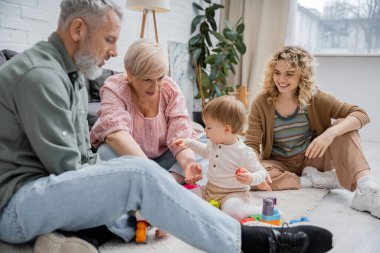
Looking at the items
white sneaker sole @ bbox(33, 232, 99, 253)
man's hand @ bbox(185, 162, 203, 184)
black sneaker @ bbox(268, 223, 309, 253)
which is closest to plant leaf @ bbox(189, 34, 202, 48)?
man's hand @ bbox(185, 162, 203, 184)

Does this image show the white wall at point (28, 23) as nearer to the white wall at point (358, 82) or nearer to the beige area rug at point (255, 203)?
the beige area rug at point (255, 203)

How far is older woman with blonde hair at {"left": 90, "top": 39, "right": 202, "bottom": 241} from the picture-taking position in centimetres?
172

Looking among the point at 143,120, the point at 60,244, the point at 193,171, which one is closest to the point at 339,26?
the point at 143,120

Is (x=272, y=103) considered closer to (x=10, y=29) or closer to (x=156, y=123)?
(x=156, y=123)

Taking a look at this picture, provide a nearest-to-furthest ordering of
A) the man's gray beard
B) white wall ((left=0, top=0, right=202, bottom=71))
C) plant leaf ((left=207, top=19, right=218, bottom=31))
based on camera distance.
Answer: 1. the man's gray beard
2. white wall ((left=0, top=0, right=202, bottom=71))
3. plant leaf ((left=207, top=19, right=218, bottom=31))

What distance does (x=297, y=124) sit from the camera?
2164 millimetres

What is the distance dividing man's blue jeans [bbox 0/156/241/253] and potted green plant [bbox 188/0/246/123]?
3090 mm

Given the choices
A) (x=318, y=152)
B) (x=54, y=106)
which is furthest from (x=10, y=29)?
(x=318, y=152)

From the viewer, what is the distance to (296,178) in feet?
7.02

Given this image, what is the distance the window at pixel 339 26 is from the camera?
4.21 metres

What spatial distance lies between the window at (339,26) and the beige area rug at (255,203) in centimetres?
275

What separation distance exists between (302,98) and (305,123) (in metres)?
0.15

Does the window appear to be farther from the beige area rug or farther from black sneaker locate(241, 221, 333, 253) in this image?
black sneaker locate(241, 221, 333, 253)

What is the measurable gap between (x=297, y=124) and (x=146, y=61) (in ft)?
3.08
